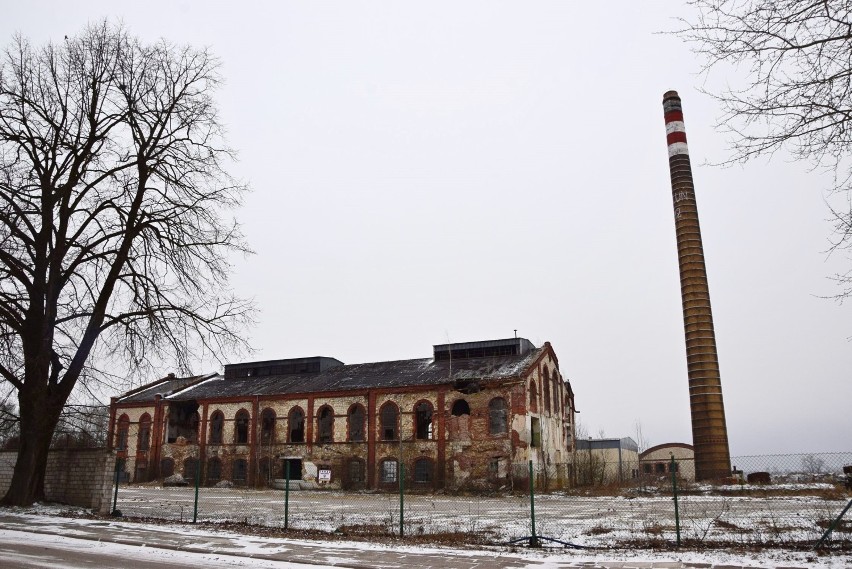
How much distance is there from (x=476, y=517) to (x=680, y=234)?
23317 millimetres

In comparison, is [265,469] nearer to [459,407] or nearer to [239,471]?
[239,471]

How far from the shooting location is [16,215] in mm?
17500

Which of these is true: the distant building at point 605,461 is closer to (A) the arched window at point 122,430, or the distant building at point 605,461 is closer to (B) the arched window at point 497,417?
(B) the arched window at point 497,417

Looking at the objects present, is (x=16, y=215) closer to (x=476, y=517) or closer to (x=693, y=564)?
(x=476, y=517)

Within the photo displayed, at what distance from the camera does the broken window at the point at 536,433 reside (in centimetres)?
3306

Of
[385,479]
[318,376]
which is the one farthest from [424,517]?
[318,376]

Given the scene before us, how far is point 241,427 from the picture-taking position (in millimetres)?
38938

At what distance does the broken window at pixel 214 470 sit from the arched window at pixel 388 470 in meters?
10.8

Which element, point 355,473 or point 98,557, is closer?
point 98,557

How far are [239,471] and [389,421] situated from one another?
396 inches

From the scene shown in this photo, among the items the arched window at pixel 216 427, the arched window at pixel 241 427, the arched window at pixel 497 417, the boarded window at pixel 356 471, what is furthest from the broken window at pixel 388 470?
the arched window at pixel 216 427

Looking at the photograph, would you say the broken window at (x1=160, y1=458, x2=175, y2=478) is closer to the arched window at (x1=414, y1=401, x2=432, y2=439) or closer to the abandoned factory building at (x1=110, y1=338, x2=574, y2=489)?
the abandoned factory building at (x1=110, y1=338, x2=574, y2=489)

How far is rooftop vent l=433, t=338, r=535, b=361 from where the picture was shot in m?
36.4

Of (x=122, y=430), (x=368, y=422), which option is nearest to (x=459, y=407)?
(x=368, y=422)
